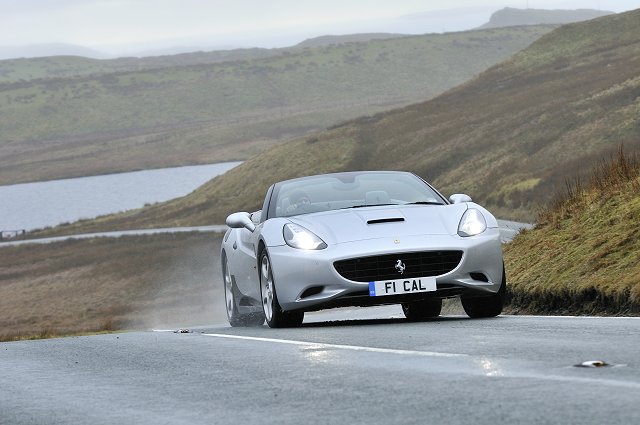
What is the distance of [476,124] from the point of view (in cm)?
9625

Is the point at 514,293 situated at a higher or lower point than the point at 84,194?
→ higher

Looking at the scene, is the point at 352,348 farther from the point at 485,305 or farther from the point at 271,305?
the point at 485,305

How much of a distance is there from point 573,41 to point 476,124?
27.1 meters

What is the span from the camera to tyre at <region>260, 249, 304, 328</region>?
42.1ft

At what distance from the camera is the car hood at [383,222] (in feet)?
40.6

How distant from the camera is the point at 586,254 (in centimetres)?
1576

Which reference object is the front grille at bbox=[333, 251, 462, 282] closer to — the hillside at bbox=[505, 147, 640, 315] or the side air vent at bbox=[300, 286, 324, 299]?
the side air vent at bbox=[300, 286, 324, 299]

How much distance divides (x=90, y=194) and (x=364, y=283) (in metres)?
142

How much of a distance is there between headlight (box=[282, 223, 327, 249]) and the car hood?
5 cm

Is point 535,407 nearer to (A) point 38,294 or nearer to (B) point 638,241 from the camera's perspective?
(B) point 638,241

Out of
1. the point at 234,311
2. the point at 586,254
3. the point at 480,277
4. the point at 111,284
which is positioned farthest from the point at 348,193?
the point at 111,284

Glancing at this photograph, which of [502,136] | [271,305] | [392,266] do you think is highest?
[392,266]

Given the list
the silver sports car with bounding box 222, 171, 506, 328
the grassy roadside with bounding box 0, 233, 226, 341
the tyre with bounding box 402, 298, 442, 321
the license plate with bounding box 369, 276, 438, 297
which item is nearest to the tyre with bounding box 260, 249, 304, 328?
the silver sports car with bounding box 222, 171, 506, 328

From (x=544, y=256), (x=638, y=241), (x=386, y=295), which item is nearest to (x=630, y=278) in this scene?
(x=638, y=241)
